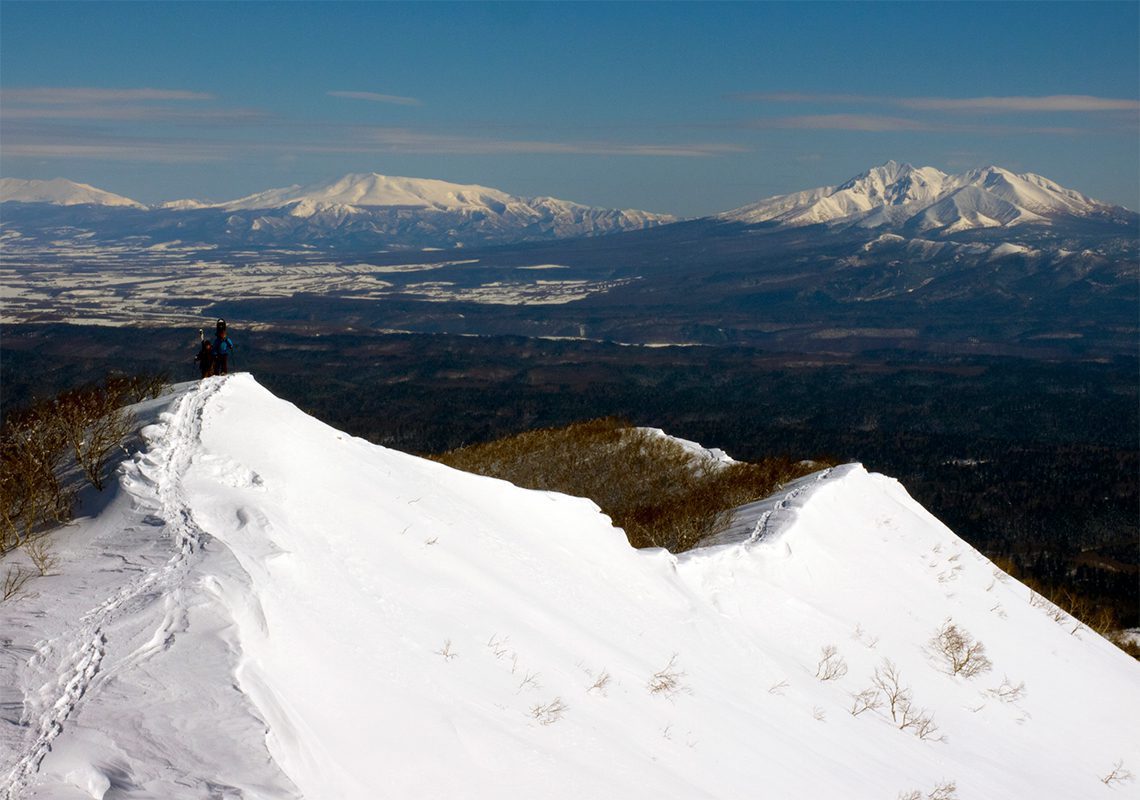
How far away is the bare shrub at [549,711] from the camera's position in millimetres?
9359

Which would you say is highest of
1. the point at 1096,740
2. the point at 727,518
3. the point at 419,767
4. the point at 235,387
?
the point at 235,387

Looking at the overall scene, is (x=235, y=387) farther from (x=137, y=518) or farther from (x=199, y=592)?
(x=199, y=592)

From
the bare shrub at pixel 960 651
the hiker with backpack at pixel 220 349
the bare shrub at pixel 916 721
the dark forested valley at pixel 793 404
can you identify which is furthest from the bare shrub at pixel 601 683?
the dark forested valley at pixel 793 404

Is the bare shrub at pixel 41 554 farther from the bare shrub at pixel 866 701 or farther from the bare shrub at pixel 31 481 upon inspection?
the bare shrub at pixel 866 701

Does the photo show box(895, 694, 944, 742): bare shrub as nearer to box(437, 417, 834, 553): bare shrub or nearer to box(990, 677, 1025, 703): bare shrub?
box(990, 677, 1025, 703): bare shrub

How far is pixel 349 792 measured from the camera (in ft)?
23.5

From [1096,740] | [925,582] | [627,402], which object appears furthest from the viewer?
[627,402]

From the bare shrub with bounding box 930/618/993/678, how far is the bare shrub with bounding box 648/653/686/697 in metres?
5.75

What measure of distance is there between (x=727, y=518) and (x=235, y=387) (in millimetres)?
10442

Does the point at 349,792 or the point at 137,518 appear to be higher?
the point at 137,518

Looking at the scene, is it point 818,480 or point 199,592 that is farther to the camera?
point 818,480

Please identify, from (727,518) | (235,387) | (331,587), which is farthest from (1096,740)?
(235,387)

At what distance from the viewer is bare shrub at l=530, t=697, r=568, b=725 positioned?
30.7 feet

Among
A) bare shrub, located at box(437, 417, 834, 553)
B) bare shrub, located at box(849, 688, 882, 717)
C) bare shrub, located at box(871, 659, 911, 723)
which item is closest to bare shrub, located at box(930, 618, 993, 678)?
bare shrub, located at box(871, 659, 911, 723)
